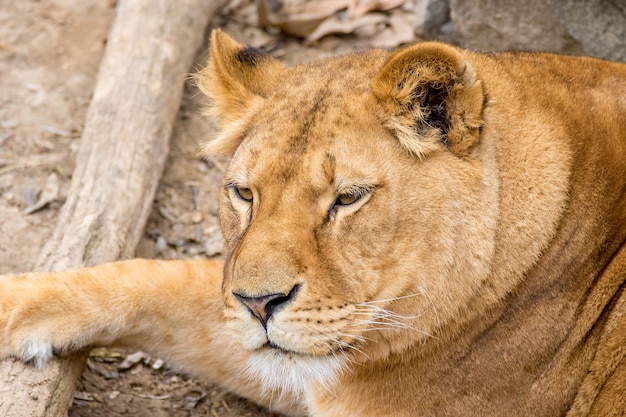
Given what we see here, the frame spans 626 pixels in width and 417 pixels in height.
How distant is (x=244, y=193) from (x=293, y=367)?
31.2 inches

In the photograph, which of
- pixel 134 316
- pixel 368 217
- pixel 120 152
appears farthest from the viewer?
pixel 120 152

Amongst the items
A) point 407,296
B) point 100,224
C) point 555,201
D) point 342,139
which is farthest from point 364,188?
point 100,224

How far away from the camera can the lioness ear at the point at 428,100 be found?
367 centimetres

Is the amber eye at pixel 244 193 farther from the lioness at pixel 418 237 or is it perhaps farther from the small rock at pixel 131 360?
the small rock at pixel 131 360

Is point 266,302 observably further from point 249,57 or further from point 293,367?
point 249,57

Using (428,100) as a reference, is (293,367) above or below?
below

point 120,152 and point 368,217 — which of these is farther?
point 120,152

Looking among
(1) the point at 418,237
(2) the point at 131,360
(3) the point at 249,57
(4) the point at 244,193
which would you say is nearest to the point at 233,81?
(3) the point at 249,57

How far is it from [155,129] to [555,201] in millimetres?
3163

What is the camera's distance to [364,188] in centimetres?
372

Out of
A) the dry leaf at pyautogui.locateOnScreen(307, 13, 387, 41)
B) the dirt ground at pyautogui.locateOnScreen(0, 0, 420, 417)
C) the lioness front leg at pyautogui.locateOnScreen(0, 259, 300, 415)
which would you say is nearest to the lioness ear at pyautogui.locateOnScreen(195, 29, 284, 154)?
the dirt ground at pyautogui.locateOnScreen(0, 0, 420, 417)

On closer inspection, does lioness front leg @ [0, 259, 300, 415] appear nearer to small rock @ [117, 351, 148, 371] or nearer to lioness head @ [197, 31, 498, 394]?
small rock @ [117, 351, 148, 371]

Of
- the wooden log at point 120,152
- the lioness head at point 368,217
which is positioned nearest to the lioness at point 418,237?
the lioness head at point 368,217

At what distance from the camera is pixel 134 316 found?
185 inches
